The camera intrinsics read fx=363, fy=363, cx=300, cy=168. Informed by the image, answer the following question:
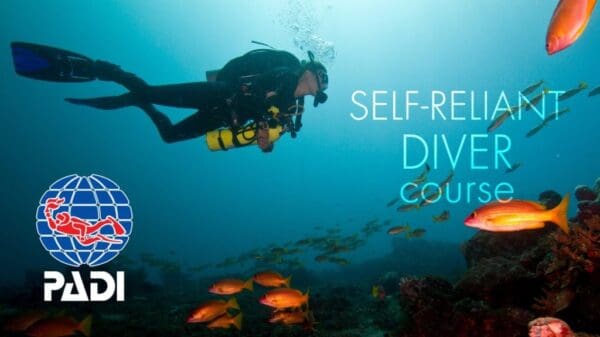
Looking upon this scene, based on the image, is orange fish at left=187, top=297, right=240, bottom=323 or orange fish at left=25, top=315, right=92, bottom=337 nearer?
orange fish at left=25, top=315, right=92, bottom=337

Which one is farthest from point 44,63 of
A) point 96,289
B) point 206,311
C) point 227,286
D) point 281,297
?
point 96,289

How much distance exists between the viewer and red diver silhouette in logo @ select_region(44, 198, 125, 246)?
1103 cm

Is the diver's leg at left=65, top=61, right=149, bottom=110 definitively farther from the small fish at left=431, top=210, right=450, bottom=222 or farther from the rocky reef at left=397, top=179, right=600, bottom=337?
the small fish at left=431, top=210, right=450, bottom=222

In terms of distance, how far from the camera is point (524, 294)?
5.29 metres

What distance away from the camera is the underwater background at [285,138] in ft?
213

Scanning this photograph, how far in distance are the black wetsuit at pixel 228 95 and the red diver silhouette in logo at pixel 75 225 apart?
3.75 m

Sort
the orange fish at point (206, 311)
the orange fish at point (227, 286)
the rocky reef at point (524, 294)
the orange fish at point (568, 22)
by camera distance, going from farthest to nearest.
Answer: the orange fish at point (227, 286), the orange fish at point (206, 311), the rocky reef at point (524, 294), the orange fish at point (568, 22)

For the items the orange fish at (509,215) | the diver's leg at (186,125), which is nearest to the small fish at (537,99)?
the orange fish at (509,215)

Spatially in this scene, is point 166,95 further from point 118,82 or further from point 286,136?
point 286,136

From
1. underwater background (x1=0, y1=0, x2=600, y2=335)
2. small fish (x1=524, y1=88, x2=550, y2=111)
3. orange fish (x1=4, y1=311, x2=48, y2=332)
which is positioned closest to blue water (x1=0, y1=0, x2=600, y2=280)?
underwater background (x1=0, y1=0, x2=600, y2=335)

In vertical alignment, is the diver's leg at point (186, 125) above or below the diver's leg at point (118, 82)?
below

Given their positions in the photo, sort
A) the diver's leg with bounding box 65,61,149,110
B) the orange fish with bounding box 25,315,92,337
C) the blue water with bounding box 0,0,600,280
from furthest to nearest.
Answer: the blue water with bounding box 0,0,600,280 → the diver's leg with bounding box 65,61,149,110 → the orange fish with bounding box 25,315,92,337

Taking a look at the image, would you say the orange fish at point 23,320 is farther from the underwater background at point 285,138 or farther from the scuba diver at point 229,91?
the underwater background at point 285,138

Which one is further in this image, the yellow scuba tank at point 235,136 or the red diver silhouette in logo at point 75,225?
the red diver silhouette in logo at point 75,225
